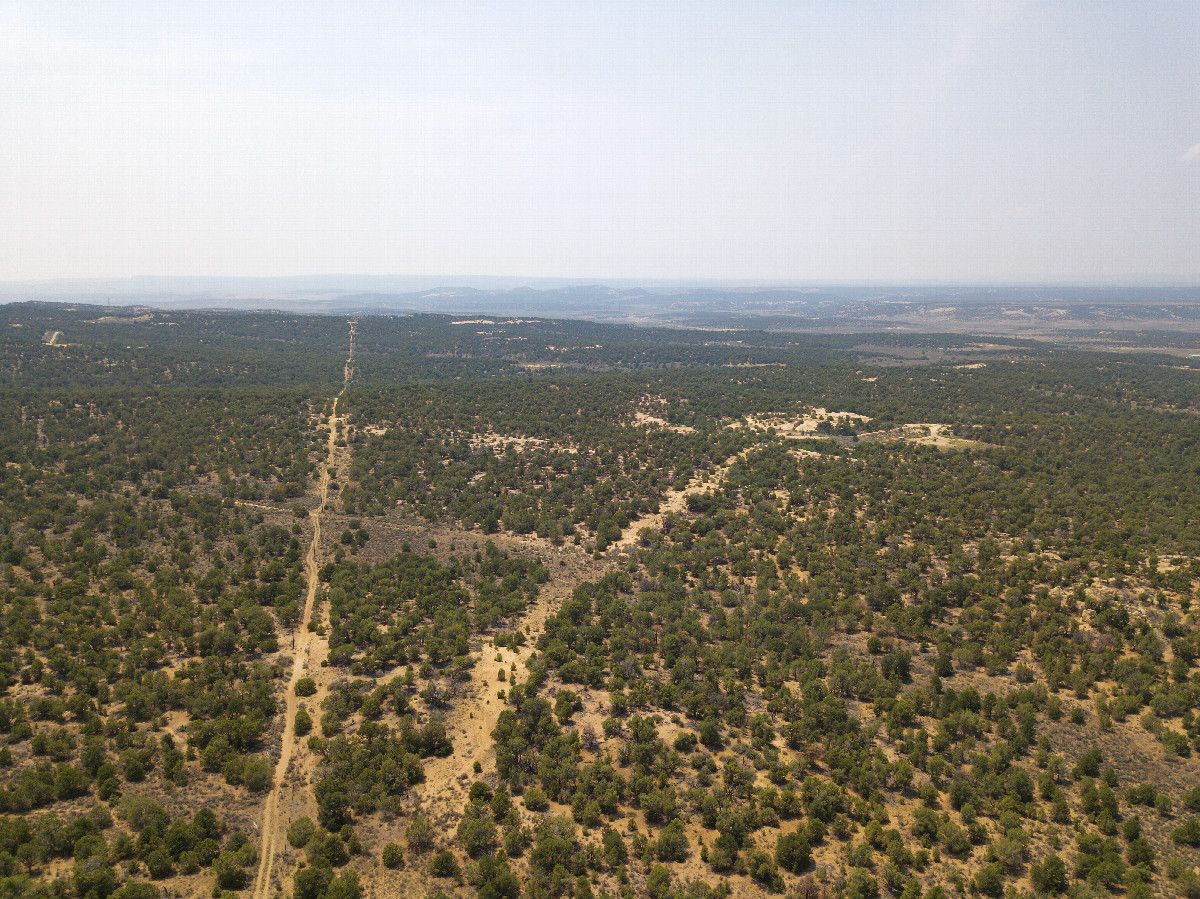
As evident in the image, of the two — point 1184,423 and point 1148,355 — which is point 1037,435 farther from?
point 1148,355

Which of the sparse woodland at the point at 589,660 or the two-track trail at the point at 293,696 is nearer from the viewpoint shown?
the two-track trail at the point at 293,696

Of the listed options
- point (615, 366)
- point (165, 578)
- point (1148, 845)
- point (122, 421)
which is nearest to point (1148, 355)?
point (615, 366)

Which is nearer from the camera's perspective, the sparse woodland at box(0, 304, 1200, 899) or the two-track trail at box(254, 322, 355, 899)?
the two-track trail at box(254, 322, 355, 899)

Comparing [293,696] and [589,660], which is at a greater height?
[589,660]

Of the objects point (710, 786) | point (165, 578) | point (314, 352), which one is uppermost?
point (314, 352)
